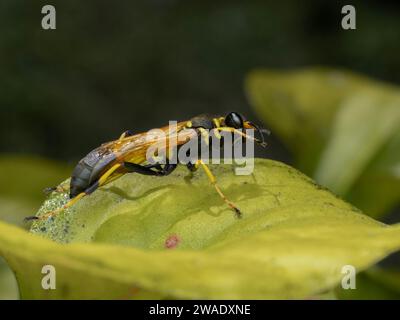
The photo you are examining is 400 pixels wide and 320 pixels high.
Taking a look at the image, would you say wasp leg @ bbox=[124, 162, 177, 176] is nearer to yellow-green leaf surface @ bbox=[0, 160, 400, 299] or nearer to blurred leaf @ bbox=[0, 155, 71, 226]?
yellow-green leaf surface @ bbox=[0, 160, 400, 299]

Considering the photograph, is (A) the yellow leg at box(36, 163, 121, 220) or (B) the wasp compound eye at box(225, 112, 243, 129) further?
(B) the wasp compound eye at box(225, 112, 243, 129)

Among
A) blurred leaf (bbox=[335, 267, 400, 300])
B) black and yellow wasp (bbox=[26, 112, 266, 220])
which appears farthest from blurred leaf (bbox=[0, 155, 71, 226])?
blurred leaf (bbox=[335, 267, 400, 300])

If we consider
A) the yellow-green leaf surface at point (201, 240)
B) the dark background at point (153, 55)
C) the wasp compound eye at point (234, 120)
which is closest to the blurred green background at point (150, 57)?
the dark background at point (153, 55)

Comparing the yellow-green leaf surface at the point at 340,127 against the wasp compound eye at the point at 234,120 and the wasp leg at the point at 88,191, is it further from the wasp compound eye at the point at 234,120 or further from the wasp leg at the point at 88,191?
the wasp leg at the point at 88,191

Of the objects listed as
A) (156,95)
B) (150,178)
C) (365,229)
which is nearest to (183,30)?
(156,95)

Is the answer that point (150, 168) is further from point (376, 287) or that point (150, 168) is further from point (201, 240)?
point (376, 287)

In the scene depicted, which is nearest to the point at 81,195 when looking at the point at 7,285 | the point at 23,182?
the point at 7,285
